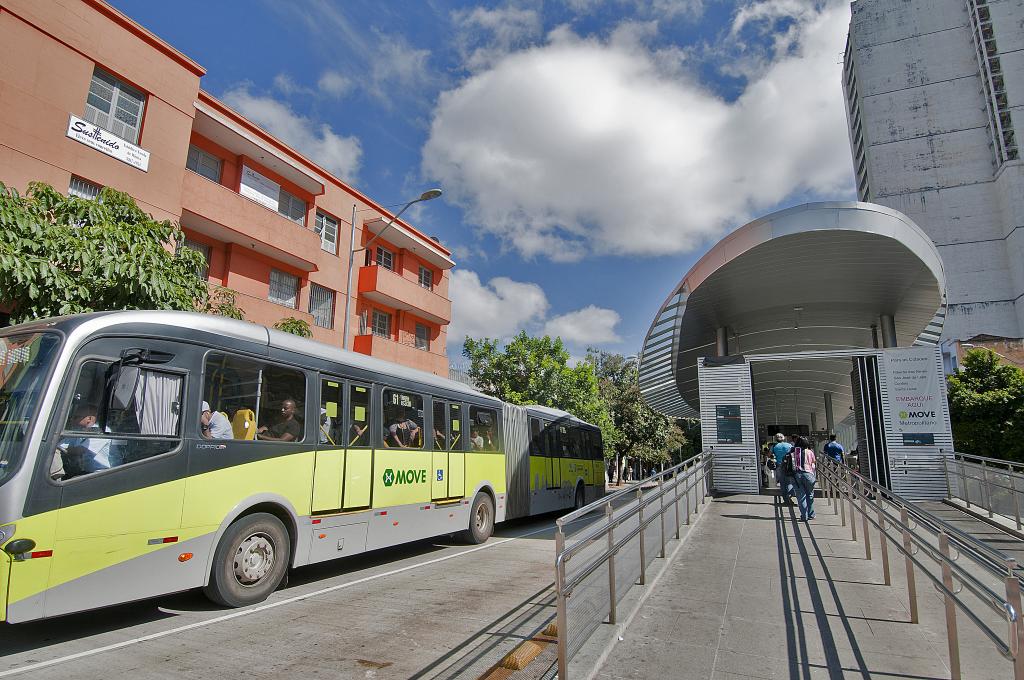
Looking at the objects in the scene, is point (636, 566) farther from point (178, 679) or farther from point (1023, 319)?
point (1023, 319)

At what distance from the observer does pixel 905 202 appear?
2621 inches

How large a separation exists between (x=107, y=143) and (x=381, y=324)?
41.1 feet

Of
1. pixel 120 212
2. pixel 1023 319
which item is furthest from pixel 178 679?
pixel 1023 319

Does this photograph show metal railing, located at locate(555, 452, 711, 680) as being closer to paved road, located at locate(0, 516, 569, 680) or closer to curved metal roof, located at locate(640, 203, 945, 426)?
paved road, located at locate(0, 516, 569, 680)

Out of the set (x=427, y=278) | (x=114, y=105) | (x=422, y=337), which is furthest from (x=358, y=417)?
(x=427, y=278)

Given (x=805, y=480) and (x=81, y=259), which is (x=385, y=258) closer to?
(x=81, y=259)

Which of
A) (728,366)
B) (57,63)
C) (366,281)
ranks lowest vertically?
(728,366)

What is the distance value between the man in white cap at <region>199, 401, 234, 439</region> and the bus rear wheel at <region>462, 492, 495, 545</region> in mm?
5621

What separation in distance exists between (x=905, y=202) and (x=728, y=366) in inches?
2470

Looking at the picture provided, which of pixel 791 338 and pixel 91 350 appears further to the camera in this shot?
pixel 791 338

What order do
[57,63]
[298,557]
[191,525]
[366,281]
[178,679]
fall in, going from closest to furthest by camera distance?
1. [178,679]
2. [191,525]
3. [298,557]
4. [57,63]
5. [366,281]

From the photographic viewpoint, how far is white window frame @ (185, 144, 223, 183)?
687 inches

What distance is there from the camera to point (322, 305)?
21.8 metres

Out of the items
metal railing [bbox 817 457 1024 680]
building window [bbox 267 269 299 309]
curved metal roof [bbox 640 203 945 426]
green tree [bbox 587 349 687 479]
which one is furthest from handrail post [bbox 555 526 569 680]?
green tree [bbox 587 349 687 479]
